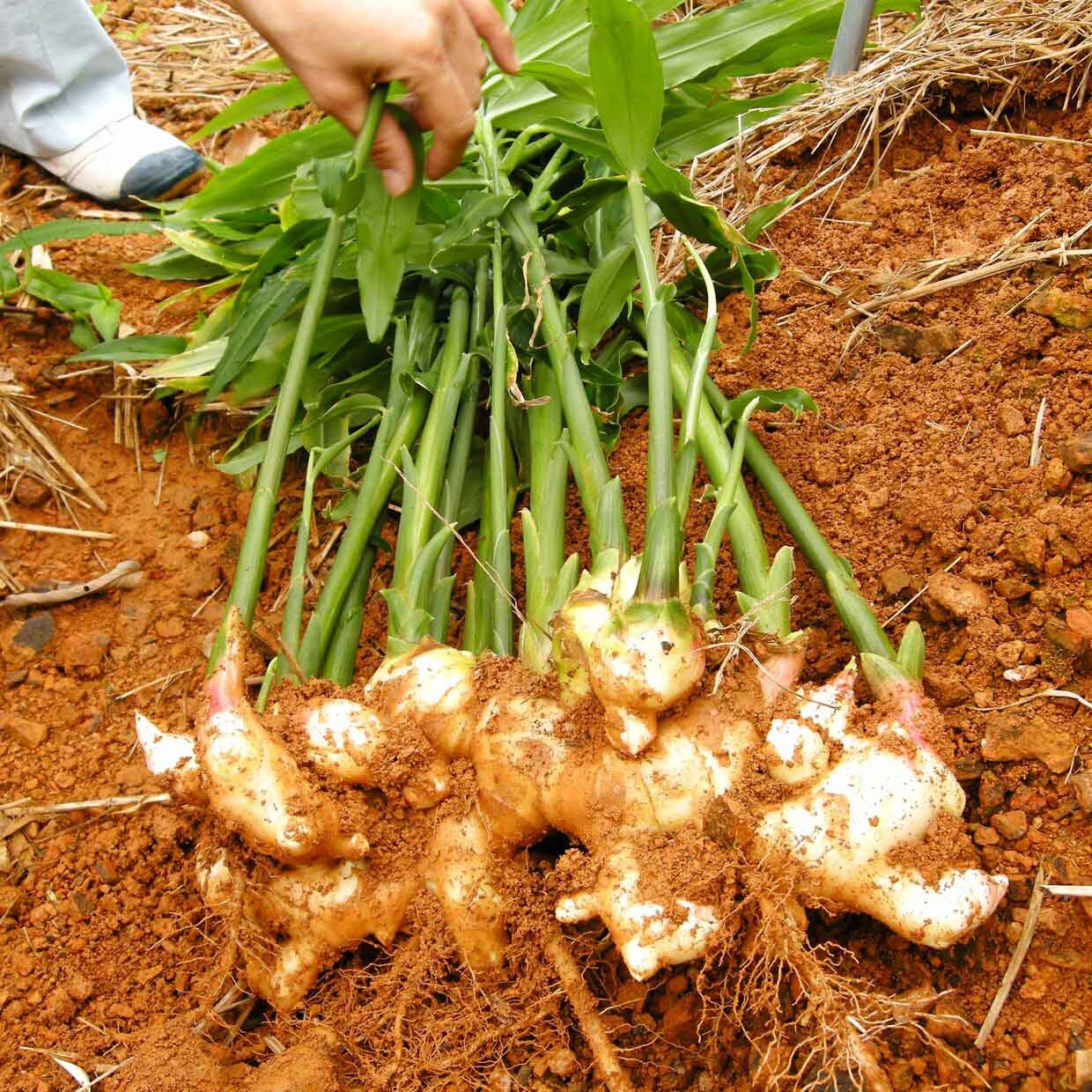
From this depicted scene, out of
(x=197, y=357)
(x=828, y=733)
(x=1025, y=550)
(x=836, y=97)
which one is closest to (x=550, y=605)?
(x=828, y=733)

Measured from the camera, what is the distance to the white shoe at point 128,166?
2182mm

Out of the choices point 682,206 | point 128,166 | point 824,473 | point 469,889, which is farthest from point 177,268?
point 469,889

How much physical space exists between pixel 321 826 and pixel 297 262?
888 mm

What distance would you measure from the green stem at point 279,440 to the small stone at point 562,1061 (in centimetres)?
54

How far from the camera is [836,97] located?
1.87 metres

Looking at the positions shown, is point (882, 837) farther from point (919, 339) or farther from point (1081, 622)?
point (919, 339)

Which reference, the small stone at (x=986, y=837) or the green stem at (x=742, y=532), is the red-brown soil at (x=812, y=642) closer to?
the small stone at (x=986, y=837)

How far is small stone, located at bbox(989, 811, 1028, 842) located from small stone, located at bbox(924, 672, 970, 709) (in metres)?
0.13

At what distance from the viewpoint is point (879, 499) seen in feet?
4.44

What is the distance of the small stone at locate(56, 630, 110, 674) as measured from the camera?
58.9 inches

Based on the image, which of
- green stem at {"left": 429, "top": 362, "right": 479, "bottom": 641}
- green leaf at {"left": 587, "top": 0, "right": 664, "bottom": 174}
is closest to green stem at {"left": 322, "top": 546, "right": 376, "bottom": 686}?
green stem at {"left": 429, "top": 362, "right": 479, "bottom": 641}

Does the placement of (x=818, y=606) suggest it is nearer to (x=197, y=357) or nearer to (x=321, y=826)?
(x=321, y=826)

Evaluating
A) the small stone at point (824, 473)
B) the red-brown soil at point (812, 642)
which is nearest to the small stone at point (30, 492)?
the red-brown soil at point (812, 642)

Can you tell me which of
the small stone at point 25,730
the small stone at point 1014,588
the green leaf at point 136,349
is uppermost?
the green leaf at point 136,349
